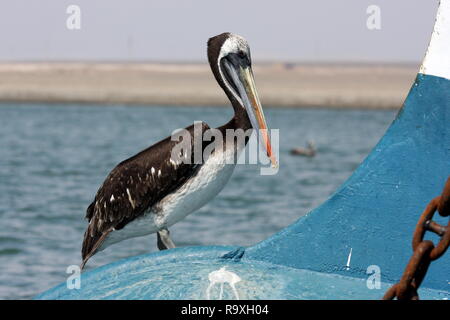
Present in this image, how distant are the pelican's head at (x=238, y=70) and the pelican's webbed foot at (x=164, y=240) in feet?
2.69

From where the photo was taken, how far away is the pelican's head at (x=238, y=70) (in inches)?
201

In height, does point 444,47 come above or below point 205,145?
above

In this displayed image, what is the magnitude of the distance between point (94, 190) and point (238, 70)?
17.4 m

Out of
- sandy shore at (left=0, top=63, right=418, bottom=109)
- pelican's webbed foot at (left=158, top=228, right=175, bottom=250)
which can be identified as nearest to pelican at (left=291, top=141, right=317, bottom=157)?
pelican's webbed foot at (left=158, top=228, right=175, bottom=250)

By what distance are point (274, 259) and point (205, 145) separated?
1012 mm

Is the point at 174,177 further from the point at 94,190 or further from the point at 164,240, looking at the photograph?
the point at 94,190

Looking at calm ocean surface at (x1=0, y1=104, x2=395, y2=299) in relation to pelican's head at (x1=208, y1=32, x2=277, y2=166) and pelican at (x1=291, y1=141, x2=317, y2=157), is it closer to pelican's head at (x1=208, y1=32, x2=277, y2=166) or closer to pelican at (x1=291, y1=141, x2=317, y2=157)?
pelican at (x1=291, y1=141, x2=317, y2=157)

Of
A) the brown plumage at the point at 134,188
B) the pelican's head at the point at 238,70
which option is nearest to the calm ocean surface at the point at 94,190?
the brown plumage at the point at 134,188

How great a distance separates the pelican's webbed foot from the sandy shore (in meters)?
73.5

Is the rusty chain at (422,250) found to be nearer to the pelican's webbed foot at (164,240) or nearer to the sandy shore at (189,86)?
the pelican's webbed foot at (164,240)

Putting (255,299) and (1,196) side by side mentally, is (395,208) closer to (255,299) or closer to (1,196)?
(255,299)

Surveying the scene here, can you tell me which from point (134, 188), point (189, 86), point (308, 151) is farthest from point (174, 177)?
point (189, 86)

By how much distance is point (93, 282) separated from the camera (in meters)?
4.39
